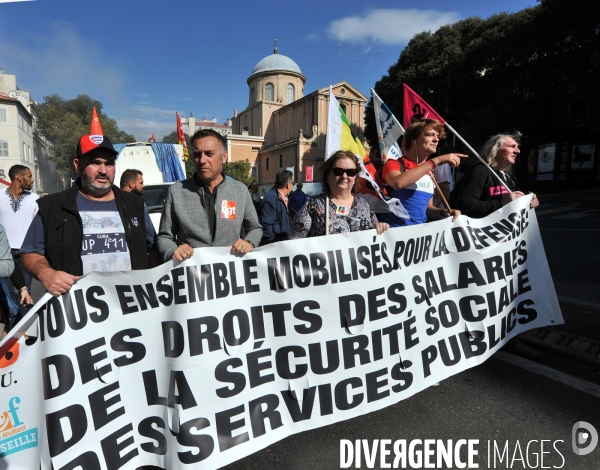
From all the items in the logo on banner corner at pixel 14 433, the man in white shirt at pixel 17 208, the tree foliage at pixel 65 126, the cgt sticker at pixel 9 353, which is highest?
the tree foliage at pixel 65 126

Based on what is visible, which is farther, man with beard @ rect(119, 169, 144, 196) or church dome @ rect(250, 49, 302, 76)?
church dome @ rect(250, 49, 302, 76)

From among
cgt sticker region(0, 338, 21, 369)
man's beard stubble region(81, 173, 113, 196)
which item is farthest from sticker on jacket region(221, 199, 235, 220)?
cgt sticker region(0, 338, 21, 369)

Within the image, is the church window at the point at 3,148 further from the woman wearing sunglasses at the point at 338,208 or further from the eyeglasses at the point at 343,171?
the eyeglasses at the point at 343,171

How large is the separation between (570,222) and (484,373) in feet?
40.6

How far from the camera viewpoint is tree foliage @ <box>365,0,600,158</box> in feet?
72.7

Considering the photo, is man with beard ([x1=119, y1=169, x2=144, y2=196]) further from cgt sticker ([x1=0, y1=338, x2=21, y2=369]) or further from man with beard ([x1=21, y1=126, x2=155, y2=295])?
cgt sticker ([x1=0, y1=338, x2=21, y2=369])

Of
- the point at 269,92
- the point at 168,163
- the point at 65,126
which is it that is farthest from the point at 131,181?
the point at 65,126

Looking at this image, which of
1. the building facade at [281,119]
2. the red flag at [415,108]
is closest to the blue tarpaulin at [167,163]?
the red flag at [415,108]

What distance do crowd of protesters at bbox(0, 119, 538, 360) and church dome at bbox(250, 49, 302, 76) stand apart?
6161 centimetres

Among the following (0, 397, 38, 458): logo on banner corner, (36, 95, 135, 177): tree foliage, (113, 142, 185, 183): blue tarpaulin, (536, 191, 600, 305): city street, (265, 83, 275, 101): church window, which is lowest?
(536, 191, 600, 305): city street

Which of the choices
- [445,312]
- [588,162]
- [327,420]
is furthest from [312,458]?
[588,162]

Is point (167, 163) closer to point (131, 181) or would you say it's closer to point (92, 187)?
point (131, 181)

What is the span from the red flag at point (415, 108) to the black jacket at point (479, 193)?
0.67m

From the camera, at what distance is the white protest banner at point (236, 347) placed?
1.90 meters
